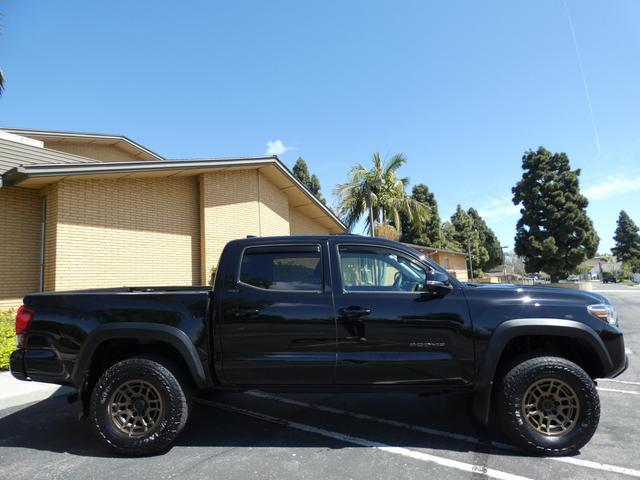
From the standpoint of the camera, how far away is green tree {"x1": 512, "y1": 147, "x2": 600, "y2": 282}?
33.3 m

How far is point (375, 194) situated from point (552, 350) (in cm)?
1499

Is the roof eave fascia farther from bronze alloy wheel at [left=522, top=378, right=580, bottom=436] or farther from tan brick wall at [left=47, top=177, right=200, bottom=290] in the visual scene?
bronze alloy wheel at [left=522, top=378, right=580, bottom=436]

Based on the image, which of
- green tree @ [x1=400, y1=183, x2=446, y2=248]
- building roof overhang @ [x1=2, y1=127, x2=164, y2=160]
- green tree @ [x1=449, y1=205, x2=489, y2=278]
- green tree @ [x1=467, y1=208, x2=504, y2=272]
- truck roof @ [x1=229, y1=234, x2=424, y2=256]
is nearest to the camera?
truck roof @ [x1=229, y1=234, x2=424, y2=256]

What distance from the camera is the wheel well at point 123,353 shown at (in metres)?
4.12

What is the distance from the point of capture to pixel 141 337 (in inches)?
157

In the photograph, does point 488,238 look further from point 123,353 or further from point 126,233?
point 123,353

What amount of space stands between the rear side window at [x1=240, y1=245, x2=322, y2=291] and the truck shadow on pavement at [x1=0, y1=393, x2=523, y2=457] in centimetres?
153

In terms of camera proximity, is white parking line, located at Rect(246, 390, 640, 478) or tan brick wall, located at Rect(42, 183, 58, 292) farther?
tan brick wall, located at Rect(42, 183, 58, 292)

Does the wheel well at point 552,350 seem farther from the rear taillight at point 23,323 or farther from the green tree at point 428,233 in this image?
the green tree at point 428,233

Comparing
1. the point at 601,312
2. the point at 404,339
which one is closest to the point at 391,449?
the point at 404,339

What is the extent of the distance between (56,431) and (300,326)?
9.83 feet

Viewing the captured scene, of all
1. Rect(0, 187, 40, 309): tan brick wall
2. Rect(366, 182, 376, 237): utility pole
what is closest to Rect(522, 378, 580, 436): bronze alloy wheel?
Rect(0, 187, 40, 309): tan brick wall

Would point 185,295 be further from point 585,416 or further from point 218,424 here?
point 585,416

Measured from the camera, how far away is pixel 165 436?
385 centimetres
